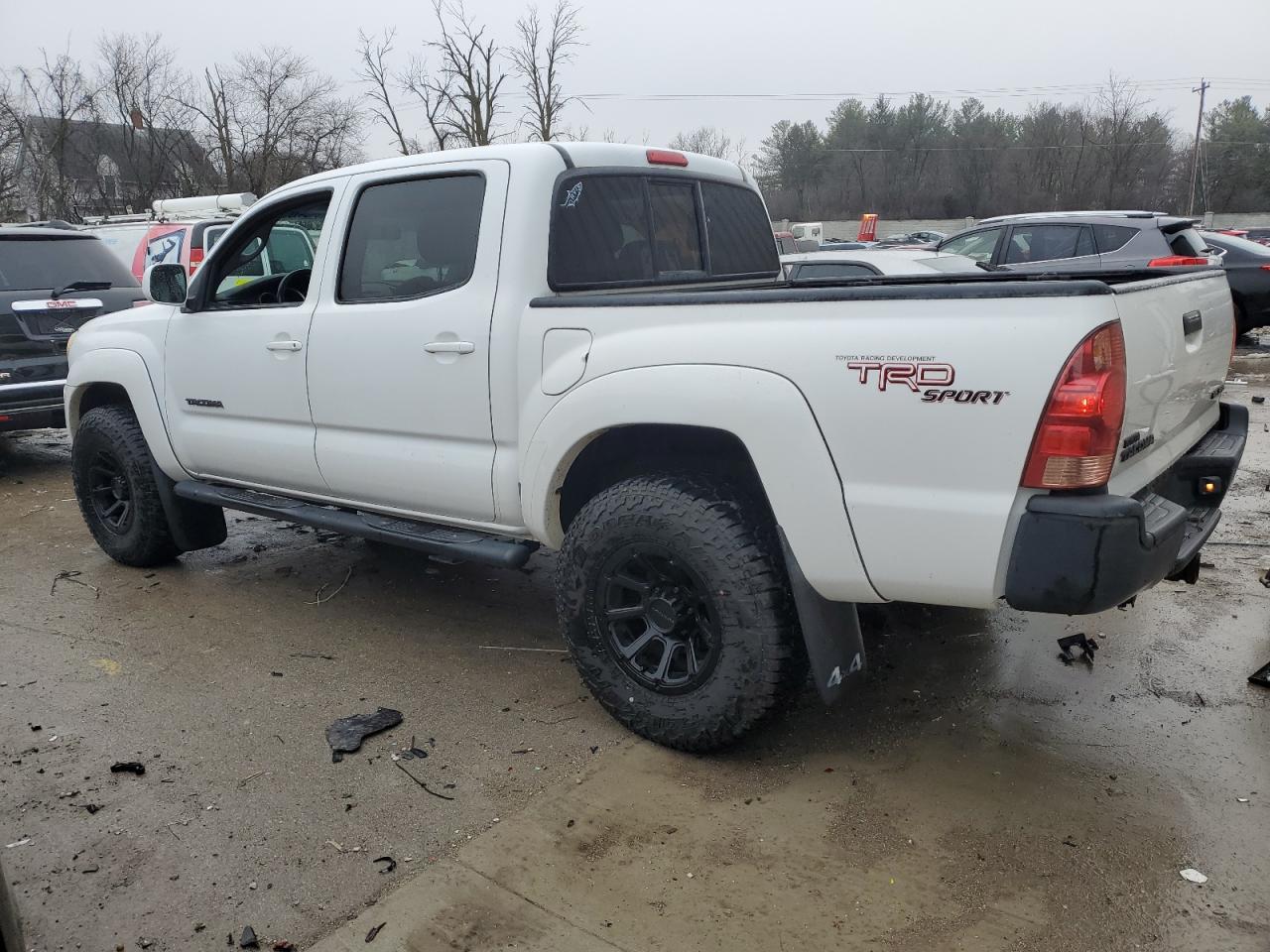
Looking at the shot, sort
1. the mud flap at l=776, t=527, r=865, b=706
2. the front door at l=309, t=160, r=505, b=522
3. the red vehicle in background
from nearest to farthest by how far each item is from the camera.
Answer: the mud flap at l=776, t=527, r=865, b=706, the front door at l=309, t=160, r=505, b=522, the red vehicle in background

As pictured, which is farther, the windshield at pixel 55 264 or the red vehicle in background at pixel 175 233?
the red vehicle in background at pixel 175 233

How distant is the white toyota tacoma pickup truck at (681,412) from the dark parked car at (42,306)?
3181 millimetres

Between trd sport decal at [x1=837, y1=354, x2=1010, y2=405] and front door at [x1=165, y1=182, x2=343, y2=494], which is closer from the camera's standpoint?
trd sport decal at [x1=837, y1=354, x2=1010, y2=405]

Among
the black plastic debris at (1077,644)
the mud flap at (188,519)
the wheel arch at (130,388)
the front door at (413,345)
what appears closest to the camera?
the front door at (413,345)

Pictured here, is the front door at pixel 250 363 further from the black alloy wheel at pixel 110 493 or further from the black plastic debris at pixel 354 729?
the black plastic debris at pixel 354 729

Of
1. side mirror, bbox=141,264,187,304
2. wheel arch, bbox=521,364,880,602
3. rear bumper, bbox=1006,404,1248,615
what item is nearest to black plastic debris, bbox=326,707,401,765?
wheel arch, bbox=521,364,880,602

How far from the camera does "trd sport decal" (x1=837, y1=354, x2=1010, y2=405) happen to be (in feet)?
8.46

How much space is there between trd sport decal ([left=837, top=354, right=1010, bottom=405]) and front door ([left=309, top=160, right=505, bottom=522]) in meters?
1.34

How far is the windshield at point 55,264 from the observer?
7621 mm

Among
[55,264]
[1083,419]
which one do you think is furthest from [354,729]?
[55,264]

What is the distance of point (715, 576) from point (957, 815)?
3.33 feet

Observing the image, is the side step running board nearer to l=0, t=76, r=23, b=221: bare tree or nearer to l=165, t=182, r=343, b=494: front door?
l=165, t=182, r=343, b=494: front door

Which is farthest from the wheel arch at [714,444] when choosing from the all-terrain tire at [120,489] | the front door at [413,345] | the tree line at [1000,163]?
the tree line at [1000,163]

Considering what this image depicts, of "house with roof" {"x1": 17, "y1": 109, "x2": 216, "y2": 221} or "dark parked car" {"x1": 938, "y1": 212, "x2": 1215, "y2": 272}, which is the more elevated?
"house with roof" {"x1": 17, "y1": 109, "x2": 216, "y2": 221}
